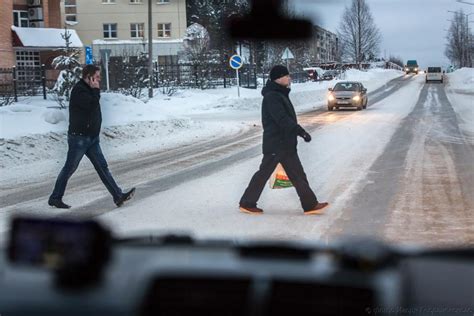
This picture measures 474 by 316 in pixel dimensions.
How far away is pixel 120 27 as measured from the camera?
186ft

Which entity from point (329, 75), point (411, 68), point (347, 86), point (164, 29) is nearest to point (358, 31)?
point (411, 68)

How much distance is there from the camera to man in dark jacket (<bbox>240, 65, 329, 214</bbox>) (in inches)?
291

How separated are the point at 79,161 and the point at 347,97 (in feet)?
72.7

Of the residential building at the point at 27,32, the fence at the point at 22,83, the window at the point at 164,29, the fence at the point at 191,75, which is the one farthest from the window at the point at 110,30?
the fence at the point at 22,83

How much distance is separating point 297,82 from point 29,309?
55875 millimetres

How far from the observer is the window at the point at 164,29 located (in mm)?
59469

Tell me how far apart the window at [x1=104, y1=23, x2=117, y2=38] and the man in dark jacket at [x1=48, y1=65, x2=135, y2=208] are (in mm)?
50024

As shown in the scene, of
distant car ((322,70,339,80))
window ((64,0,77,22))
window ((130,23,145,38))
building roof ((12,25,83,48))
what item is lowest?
distant car ((322,70,339,80))

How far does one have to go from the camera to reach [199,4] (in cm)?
6062

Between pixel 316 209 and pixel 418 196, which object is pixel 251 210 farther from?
pixel 418 196

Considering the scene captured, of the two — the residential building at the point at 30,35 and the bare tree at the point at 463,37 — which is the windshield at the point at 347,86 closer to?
the residential building at the point at 30,35

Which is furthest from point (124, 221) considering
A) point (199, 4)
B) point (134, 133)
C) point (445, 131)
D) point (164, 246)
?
point (199, 4)

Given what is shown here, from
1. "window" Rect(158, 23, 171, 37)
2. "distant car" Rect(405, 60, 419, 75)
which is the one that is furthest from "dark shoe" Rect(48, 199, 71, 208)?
"distant car" Rect(405, 60, 419, 75)

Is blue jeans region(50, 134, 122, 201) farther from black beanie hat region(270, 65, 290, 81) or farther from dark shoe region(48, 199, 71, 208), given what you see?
black beanie hat region(270, 65, 290, 81)
